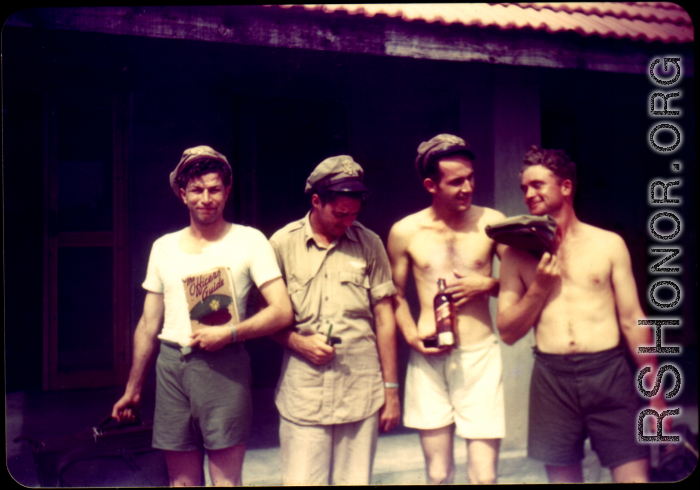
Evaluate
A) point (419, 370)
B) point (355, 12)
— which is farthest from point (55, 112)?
point (419, 370)

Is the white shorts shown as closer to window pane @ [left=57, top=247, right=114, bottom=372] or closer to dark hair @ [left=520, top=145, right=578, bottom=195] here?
dark hair @ [left=520, top=145, right=578, bottom=195]

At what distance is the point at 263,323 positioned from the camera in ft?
10.6

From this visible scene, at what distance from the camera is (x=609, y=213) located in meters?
5.03

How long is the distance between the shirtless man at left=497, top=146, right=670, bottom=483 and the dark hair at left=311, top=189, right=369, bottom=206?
0.96 metres

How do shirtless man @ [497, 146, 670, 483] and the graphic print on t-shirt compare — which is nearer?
the graphic print on t-shirt

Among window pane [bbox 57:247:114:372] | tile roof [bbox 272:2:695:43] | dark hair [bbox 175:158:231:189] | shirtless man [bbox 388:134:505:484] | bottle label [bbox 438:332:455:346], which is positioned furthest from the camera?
window pane [bbox 57:247:114:372]

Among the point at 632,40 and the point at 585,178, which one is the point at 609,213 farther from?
the point at 632,40

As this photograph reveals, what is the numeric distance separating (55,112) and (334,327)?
353cm

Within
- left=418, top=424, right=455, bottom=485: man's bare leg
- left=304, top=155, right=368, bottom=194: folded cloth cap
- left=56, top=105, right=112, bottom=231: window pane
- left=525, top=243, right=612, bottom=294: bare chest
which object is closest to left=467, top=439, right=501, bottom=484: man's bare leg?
left=418, top=424, right=455, bottom=485: man's bare leg

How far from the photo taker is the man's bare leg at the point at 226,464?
3318 millimetres

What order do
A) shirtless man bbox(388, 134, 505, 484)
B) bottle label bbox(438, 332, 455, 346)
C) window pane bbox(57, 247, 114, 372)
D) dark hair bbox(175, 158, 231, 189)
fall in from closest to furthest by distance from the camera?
dark hair bbox(175, 158, 231, 189) < bottle label bbox(438, 332, 455, 346) < shirtless man bbox(388, 134, 505, 484) < window pane bbox(57, 247, 114, 372)

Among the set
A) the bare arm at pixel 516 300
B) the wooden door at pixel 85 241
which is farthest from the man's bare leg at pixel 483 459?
the wooden door at pixel 85 241

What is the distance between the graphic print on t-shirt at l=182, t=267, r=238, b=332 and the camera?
10.7 ft

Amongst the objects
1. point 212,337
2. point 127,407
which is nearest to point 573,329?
point 212,337
